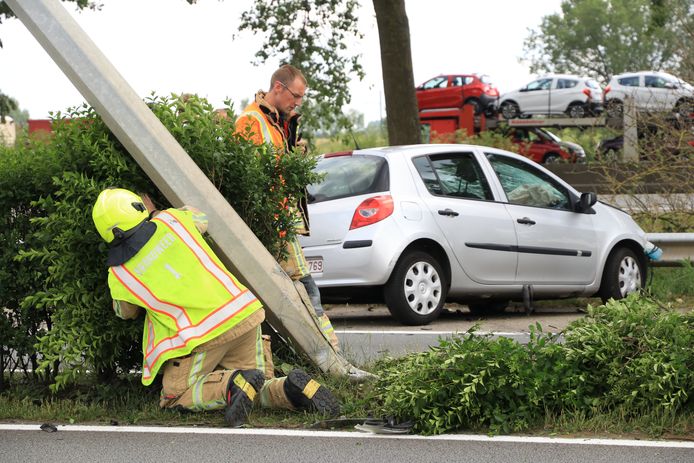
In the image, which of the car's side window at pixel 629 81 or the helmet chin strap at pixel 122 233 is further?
the car's side window at pixel 629 81

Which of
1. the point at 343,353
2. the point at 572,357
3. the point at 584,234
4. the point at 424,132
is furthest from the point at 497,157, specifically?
the point at 424,132

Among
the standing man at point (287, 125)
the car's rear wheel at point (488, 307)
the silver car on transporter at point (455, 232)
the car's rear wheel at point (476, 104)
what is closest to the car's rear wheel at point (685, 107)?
the silver car on transporter at point (455, 232)

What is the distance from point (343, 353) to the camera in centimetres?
769

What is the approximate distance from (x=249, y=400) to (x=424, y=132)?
22930mm

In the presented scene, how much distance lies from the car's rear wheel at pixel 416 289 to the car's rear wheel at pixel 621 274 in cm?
223

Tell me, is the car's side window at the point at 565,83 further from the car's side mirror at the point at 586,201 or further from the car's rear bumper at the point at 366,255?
the car's rear bumper at the point at 366,255

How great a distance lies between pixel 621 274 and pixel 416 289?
2734mm

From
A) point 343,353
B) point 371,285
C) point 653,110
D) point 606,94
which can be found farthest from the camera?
point 606,94

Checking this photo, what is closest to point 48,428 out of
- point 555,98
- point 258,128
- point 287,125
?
point 258,128

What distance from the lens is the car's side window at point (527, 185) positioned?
11258 mm

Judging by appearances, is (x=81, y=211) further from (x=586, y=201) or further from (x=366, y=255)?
(x=586, y=201)

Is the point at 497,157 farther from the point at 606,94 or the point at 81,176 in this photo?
the point at 606,94

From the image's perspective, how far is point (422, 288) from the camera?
10.4m

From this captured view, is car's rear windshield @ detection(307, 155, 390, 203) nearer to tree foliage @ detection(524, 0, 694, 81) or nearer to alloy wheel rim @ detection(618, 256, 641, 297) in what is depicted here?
alloy wheel rim @ detection(618, 256, 641, 297)
